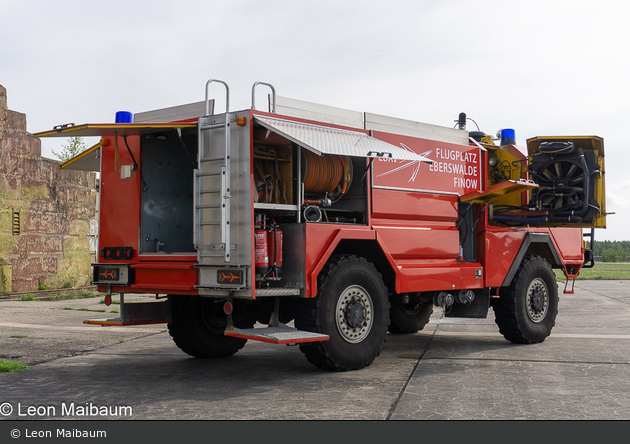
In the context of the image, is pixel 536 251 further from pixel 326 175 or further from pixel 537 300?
pixel 326 175

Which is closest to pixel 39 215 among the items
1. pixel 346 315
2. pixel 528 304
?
pixel 346 315

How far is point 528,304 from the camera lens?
1029cm

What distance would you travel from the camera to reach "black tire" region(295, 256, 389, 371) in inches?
287

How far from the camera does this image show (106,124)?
23.5ft

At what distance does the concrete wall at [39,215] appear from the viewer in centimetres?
1750

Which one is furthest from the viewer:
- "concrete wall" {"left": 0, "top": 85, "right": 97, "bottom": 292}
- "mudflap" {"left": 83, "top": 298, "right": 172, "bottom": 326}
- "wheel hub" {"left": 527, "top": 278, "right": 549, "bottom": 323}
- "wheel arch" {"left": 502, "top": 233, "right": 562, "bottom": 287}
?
"concrete wall" {"left": 0, "top": 85, "right": 97, "bottom": 292}

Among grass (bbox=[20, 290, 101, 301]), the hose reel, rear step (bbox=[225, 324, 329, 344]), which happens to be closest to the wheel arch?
the hose reel

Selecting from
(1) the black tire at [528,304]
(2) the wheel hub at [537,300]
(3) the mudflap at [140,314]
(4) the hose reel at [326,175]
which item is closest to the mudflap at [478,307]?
(1) the black tire at [528,304]

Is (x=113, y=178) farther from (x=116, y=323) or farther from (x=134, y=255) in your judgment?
(x=116, y=323)

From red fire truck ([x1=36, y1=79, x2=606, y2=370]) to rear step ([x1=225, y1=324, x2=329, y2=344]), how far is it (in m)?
0.03

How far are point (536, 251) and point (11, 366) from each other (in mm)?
Answer: 8032

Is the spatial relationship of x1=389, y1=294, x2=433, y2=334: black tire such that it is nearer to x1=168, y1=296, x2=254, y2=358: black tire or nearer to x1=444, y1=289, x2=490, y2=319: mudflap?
x1=444, y1=289, x2=490, y2=319: mudflap

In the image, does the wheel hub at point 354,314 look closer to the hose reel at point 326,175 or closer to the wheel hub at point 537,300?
the hose reel at point 326,175

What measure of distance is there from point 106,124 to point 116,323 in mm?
2367
